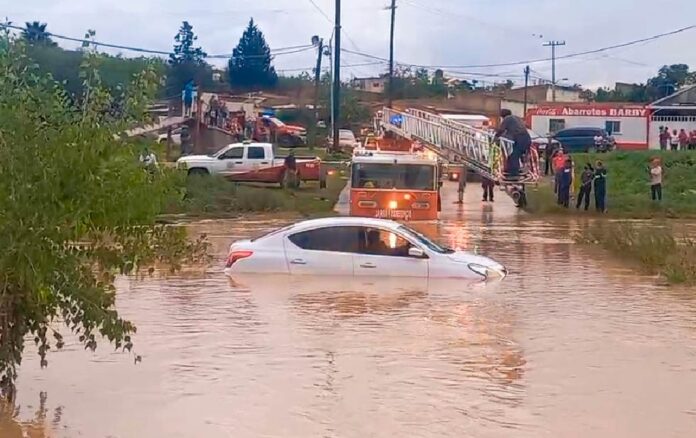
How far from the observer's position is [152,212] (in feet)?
33.4

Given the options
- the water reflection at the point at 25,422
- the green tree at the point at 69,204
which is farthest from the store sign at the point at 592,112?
the water reflection at the point at 25,422

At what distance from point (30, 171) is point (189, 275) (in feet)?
34.0

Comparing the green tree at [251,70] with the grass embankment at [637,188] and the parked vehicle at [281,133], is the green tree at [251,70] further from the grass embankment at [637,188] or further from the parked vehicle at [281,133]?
the grass embankment at [637,188]

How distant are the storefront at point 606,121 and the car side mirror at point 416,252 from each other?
4839cm

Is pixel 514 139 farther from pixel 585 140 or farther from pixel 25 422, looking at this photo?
pixel 25 422

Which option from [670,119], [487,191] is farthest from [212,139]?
[670,119]

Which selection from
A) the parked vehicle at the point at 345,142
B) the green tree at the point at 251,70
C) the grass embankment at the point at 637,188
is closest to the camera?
the grass embankment at the point at 637,188

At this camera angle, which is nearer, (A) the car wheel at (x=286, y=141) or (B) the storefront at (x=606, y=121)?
(B) the storefront at (x=606, y=121)

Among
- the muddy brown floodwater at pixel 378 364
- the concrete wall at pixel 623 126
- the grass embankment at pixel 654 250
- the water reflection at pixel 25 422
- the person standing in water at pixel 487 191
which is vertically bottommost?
the water reflection at pixel 25 422

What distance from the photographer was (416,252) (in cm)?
1878

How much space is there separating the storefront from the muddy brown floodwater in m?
47.1

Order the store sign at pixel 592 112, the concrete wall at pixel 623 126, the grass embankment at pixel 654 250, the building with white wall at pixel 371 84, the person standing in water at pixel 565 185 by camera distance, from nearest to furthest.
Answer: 1. the grass embankment at pixel 654 250
2. the person standing in water at pixel 565 185
3. the store sign at pixel 592 112
4. the concrete wall at pixel 623 126
5. the building with white wall at pixel 371 84

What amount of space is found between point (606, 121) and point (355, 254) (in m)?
49.3

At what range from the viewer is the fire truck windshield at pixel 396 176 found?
31.0 m
